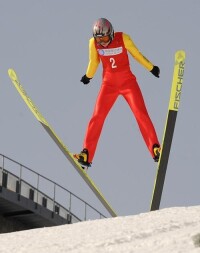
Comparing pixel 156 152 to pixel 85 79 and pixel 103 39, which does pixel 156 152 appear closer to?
pixel 85 79

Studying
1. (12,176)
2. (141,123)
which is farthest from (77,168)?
(12,176)

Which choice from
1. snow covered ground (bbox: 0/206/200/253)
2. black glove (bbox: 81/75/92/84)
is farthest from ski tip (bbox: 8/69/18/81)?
snow covered ground (bbox: 0/206/200/253)

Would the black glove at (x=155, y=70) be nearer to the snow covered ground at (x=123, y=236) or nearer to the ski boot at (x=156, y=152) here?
the ski boot at (x=156, y=152)

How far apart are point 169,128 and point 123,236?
3.33 metres

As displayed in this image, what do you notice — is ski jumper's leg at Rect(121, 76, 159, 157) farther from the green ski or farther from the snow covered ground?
the snow covered ground

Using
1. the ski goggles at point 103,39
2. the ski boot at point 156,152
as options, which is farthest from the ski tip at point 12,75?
the ski boot at point 156,152

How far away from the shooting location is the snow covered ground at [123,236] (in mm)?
7525

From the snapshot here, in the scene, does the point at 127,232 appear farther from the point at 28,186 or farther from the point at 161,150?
the point at 28,186

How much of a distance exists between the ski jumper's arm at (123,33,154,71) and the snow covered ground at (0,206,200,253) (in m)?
2.47

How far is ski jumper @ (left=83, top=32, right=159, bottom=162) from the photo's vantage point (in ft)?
38.1

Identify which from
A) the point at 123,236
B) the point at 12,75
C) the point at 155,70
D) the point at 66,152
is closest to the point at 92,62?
the point at 155,70

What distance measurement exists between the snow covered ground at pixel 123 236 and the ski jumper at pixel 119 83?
201cm

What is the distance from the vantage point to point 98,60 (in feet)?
39.0

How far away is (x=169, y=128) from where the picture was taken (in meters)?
11.2
